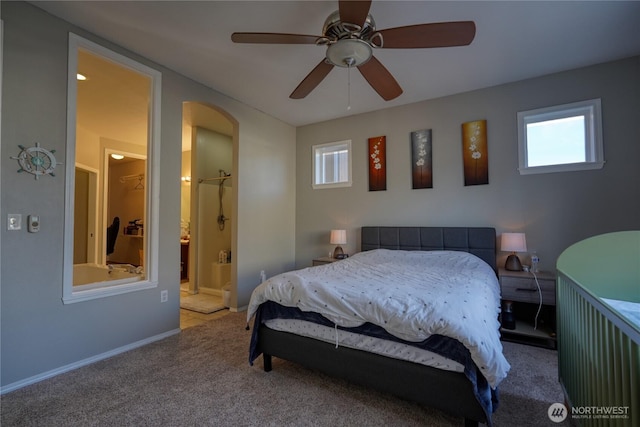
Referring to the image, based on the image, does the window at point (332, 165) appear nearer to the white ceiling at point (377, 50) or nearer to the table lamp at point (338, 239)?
the table lamp at point (338, 239)

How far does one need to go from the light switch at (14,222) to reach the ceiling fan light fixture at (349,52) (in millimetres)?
2579

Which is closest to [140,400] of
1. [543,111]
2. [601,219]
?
[601,219]

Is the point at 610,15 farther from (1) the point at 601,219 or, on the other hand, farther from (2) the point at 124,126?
(2) the point at 124,126

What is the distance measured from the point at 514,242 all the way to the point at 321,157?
304 cm

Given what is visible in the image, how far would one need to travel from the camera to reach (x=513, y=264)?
125 inches

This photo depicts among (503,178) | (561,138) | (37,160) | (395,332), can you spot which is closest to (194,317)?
(37,160)

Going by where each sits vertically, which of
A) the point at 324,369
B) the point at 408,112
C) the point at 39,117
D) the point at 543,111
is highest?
the point at 408,112

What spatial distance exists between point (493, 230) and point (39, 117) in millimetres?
4495

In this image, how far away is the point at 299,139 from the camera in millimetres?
5094

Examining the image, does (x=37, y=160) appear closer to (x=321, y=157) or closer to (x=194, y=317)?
(x=194, y=317)

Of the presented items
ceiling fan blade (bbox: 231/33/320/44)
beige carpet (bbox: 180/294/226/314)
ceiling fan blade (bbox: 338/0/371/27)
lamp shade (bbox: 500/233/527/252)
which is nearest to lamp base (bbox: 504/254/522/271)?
lamp shade (bbox: 500/233/527/252)

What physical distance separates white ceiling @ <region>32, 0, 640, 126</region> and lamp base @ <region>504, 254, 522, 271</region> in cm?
206

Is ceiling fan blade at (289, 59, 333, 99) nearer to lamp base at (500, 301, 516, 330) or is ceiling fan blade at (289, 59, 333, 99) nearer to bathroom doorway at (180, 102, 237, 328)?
bathroom doorway at (180, 102, 237, 328)

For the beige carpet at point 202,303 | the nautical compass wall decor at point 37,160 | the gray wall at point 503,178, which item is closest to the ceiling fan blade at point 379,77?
the gray wall at point 503,178
